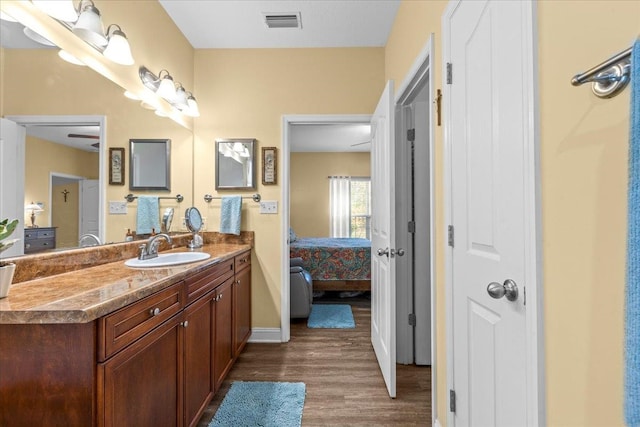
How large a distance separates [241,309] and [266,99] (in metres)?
1.86

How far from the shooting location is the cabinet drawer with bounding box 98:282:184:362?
957mm

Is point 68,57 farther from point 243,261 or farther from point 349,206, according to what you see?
point 349,206

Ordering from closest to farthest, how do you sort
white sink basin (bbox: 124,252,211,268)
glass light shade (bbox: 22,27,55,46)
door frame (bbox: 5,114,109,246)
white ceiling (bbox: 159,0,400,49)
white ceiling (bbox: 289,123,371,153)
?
glass light shade (bbox: 22,27,55,46) → door frame (bbox: 5,114,109,246) → white sink basin (bbox: 124,252,211,268) → white ceiling (bbox: 159,0,400,49) → white ceiling (bbox: 289,123,371,153)

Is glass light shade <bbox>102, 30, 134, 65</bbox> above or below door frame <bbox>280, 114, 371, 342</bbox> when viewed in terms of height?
above

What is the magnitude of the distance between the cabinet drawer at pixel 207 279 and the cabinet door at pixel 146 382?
0.53 feet

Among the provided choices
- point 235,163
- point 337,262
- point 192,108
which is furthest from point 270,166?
point 337,262

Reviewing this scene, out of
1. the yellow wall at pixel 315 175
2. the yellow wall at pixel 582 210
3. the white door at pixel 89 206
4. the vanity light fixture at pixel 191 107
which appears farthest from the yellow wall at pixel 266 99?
the yellow wall at pixel 315 175

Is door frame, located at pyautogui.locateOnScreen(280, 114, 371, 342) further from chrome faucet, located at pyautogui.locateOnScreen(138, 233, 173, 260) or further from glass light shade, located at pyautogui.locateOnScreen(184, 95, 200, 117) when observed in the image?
chrome faucet, located at pyautogui.locateOnScreen(138, 233, 173, 260)

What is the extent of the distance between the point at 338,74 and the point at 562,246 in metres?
2.54

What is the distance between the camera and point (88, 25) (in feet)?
5.09

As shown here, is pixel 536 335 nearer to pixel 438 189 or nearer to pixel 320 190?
pixel 438 189

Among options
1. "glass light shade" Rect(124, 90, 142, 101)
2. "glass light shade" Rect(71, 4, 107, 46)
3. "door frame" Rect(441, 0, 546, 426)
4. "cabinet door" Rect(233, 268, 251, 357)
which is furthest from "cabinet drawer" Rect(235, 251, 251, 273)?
"door frame" Rect(441, 0, 546, 426)

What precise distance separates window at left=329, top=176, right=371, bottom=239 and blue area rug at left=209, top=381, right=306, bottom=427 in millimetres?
4672

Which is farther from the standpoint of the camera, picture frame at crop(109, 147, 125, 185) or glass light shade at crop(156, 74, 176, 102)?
glass light shade at crop(156, 74, 176, 102)
